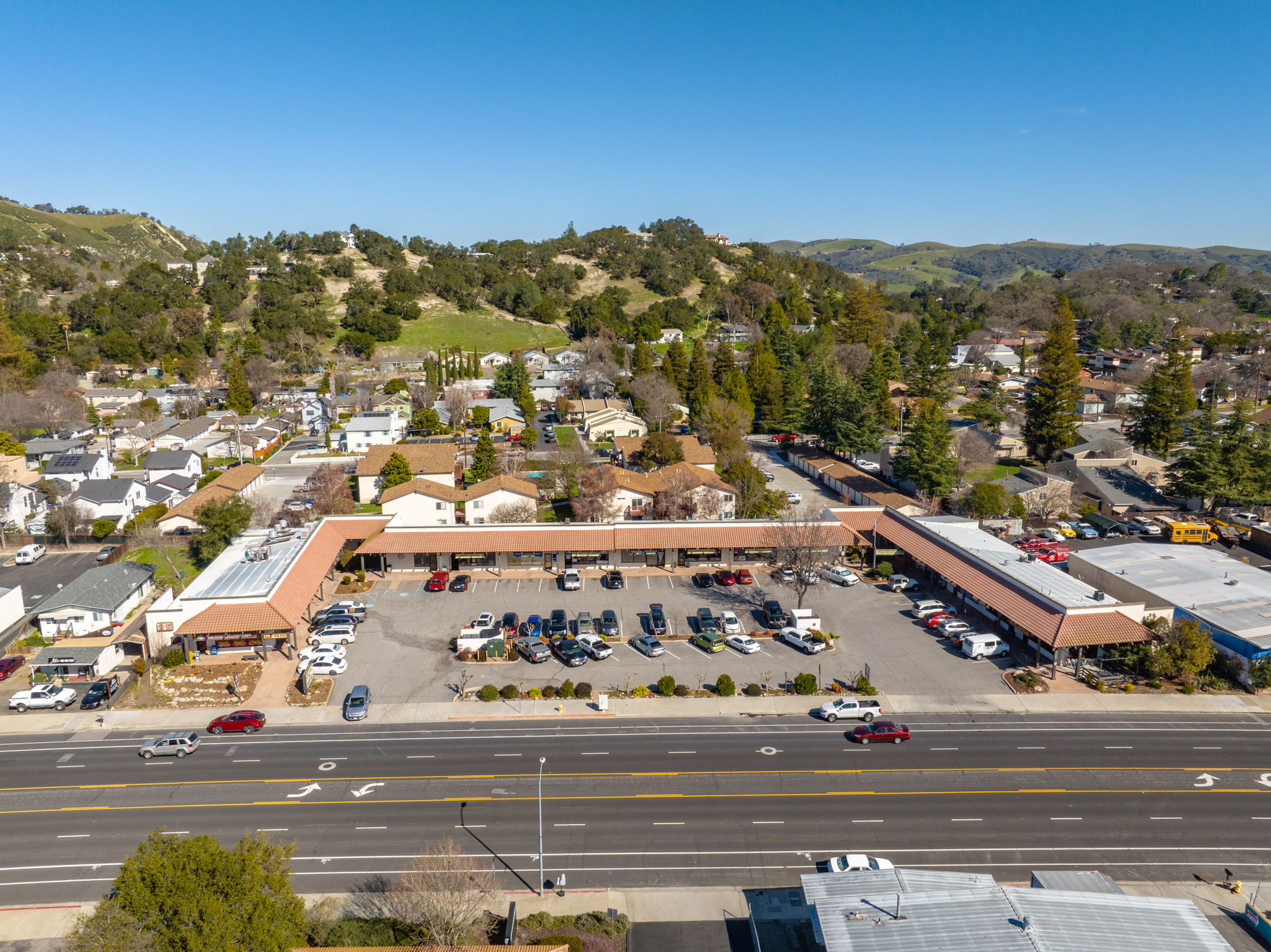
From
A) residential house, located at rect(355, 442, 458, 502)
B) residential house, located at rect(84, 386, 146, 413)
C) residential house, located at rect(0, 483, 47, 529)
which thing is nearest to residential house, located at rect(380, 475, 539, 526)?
residential house, located at rect(355, 442, 458, 502)

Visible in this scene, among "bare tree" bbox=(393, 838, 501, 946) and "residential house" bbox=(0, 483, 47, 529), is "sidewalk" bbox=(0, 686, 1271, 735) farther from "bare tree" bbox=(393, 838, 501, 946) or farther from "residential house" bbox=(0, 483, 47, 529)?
"residential house" bbox=(0, 483, 47, 529)

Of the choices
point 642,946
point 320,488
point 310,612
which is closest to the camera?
point 642,946

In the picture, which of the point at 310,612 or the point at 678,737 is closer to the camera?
the point at 678,737

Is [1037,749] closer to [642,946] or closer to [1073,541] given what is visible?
[642,946]

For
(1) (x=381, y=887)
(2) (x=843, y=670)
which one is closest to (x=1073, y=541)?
(2) (x=843, y=670)

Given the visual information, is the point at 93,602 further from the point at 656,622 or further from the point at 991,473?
the point at 991,473

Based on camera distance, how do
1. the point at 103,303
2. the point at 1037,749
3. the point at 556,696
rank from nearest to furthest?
the point at 1037,749, the point at 556,696, the point at 103,303

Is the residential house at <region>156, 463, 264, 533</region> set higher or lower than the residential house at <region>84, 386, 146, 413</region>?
lower
